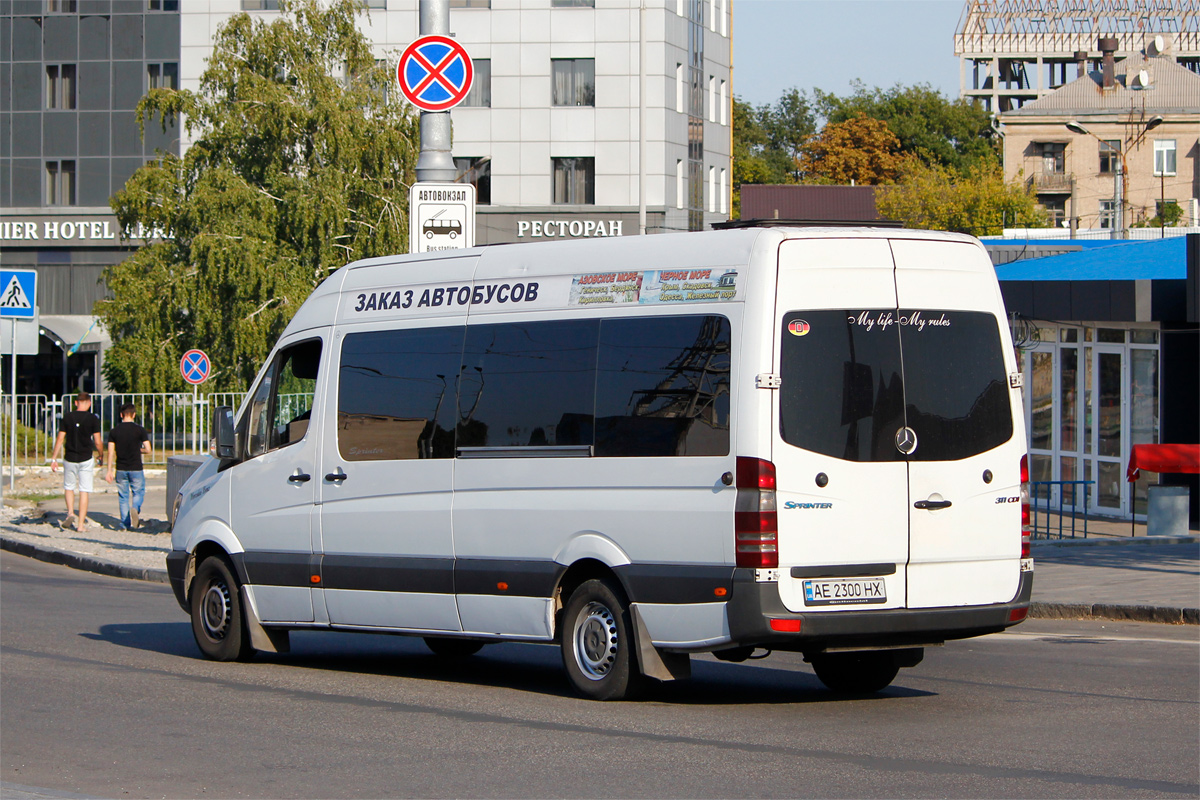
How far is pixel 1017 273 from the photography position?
24.1 metres

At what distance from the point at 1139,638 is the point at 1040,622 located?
4.30ft

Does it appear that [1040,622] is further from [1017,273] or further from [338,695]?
[1017,273]

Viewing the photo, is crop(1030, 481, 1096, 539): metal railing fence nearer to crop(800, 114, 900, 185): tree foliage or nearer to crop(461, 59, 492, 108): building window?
crop(461, 59, 492, 108): building window

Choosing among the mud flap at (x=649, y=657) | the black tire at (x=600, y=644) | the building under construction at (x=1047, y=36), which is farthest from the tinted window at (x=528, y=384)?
the building under construction at (x=1047, y=36)

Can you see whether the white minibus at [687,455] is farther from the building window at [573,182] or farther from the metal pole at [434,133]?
the building window at [573,182]

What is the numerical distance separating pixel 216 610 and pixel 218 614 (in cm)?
4

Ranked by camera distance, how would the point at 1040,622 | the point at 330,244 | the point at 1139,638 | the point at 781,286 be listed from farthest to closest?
the point at 330,244, the point at 1040,622, the point at 1139,638, the point at 781,286

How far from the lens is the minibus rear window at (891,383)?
7930mm

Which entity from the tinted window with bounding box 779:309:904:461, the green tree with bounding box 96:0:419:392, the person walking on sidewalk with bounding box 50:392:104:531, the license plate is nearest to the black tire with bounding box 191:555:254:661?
the license plate

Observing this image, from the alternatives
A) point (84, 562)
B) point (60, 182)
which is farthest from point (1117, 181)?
point (84, 562)

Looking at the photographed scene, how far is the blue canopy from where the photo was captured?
71.9ft

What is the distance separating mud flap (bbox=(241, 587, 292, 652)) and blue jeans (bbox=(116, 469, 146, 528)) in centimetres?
1236

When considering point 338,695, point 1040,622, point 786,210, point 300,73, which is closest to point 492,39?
point 300,73

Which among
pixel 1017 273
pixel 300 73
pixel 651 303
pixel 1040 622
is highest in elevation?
pixel 300 73
